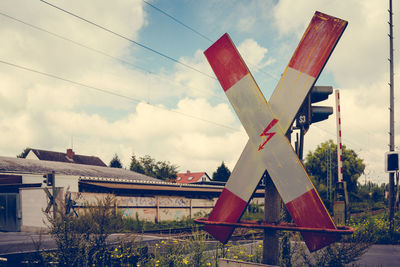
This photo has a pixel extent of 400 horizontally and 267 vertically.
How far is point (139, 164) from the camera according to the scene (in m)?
54.4

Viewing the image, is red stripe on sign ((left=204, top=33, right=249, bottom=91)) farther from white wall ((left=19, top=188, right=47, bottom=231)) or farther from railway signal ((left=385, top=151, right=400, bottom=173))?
white wall ((left=19, top=188, right=47, bottom=231))

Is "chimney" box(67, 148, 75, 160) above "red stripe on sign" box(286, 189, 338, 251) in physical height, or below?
above

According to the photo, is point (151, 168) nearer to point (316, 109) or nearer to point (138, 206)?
point (138, 206)

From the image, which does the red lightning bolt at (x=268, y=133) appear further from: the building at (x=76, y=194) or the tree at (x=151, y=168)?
the tree at (x=151, y=168)

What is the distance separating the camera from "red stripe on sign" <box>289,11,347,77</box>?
7.51 feet

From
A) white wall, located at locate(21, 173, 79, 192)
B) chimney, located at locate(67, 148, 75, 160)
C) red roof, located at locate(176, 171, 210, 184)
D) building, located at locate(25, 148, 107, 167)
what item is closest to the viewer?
white wall, located at locate(21, 173, 79, 192)

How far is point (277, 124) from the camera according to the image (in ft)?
8.02

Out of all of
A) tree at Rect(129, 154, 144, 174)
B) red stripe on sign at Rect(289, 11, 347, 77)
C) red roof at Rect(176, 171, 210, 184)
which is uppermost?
red stripe on sign at Rect(289, 11, 347, 77)

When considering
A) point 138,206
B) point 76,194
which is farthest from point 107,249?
point 138,206

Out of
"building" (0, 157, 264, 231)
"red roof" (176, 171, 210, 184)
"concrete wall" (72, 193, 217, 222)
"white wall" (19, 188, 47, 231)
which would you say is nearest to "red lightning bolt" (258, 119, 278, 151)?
"building" (0, 157, 264, 231)

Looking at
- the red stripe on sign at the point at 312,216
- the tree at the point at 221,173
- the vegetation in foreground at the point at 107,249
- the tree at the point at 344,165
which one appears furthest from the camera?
the tree at the point at 221,173

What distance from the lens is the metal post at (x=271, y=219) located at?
104 inches

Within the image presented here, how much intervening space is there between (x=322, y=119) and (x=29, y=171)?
2253 cm

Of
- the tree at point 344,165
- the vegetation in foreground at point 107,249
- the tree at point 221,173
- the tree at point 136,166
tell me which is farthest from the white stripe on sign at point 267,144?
the tree at point 221,173
